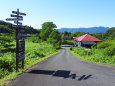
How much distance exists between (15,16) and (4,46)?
84.8 feet

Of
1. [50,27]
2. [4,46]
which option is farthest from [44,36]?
[4,46]

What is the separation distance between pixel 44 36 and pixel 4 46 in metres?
46.4

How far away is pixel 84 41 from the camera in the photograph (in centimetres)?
4638

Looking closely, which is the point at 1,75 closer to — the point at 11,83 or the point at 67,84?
the point at 11,83

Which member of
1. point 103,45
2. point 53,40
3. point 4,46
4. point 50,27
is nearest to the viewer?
point 103,45

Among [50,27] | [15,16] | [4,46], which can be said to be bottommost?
[4,46]

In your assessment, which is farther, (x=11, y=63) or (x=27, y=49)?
(x=27, y=49)

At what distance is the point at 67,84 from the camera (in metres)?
5.28

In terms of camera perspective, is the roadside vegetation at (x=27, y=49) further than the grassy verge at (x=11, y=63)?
Yes

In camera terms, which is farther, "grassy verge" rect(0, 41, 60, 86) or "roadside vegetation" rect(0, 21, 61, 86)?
"roadside vegetation" rect(0, 21, 61, 86)

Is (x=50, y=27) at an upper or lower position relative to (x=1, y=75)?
upper

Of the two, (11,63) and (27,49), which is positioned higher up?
(11,63)

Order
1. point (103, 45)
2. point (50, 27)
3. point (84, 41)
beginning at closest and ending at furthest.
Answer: point (103, 45) → point (84, 41) → point (50, 27)

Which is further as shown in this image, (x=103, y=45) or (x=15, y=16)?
(x=103, y=45)
